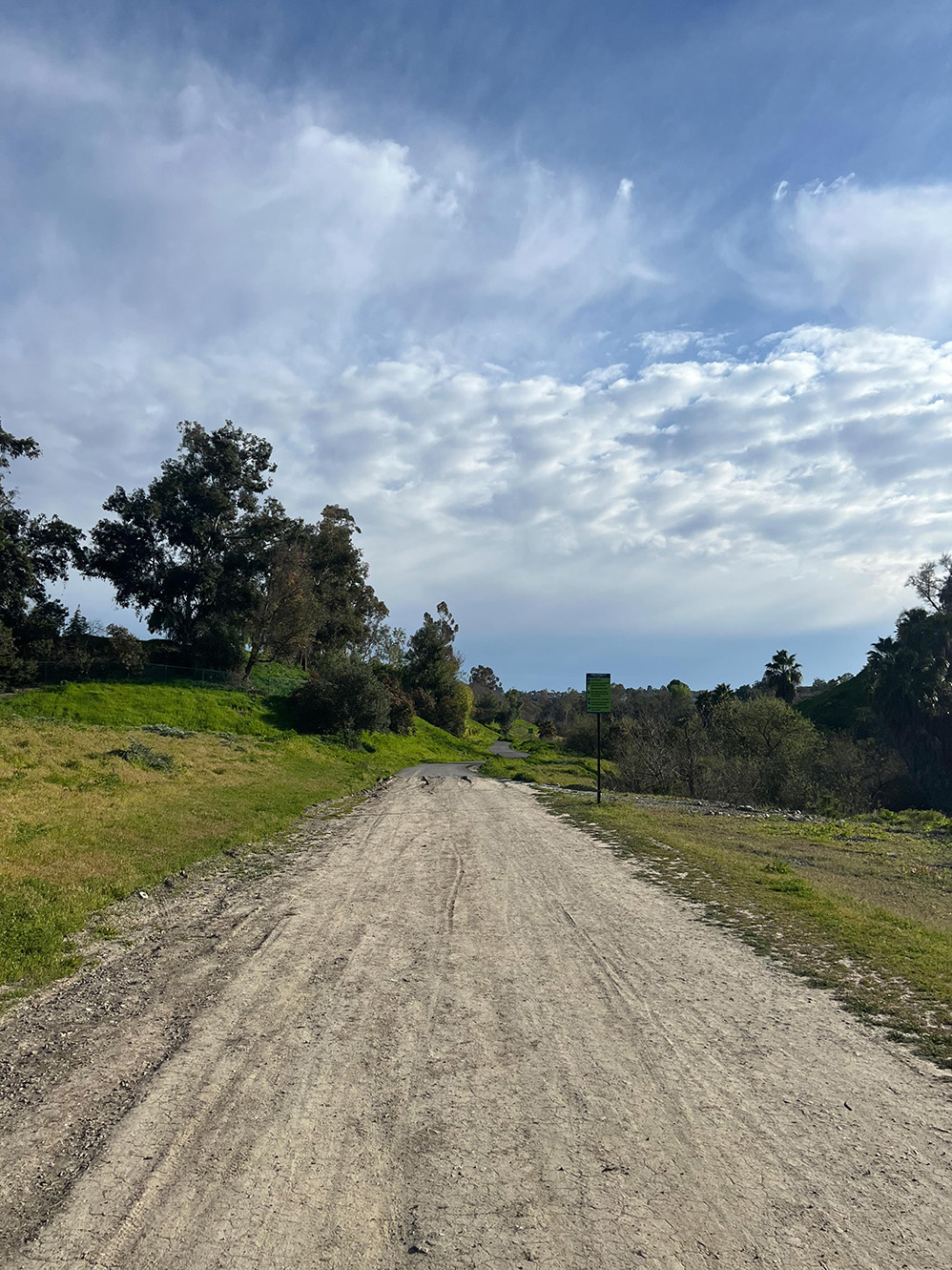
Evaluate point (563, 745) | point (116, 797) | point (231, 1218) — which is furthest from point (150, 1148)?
point (563, 745)

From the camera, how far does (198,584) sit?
53031 millimetres

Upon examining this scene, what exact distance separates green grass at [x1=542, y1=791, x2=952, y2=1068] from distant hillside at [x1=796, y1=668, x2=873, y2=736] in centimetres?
3876

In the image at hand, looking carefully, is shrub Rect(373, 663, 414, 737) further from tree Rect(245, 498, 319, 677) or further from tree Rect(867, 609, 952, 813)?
tree Rect(867, 609, 952, 813)

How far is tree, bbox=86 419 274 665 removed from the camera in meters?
52.6

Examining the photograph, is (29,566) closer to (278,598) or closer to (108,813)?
(278,598)

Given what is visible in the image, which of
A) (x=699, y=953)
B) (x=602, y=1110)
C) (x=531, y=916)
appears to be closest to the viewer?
(x=602, y=1110)

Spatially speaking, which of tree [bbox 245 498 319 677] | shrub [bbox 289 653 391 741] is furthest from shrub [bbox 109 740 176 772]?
tree [bbox 245 498 319 677]

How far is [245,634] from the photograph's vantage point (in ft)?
180

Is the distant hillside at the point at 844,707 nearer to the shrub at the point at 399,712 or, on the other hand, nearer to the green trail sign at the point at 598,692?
the shrub at the point at 399,712

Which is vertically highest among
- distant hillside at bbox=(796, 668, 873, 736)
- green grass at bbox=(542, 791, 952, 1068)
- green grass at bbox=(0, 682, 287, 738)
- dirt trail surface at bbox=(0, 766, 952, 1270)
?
distant hillside at bbox=(796, 668, 873, 736)

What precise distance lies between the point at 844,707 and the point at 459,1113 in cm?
7431

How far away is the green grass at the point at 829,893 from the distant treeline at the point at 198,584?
29.9 m

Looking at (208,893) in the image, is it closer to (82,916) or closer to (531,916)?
(82,916)

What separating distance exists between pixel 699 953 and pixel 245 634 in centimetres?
5109
